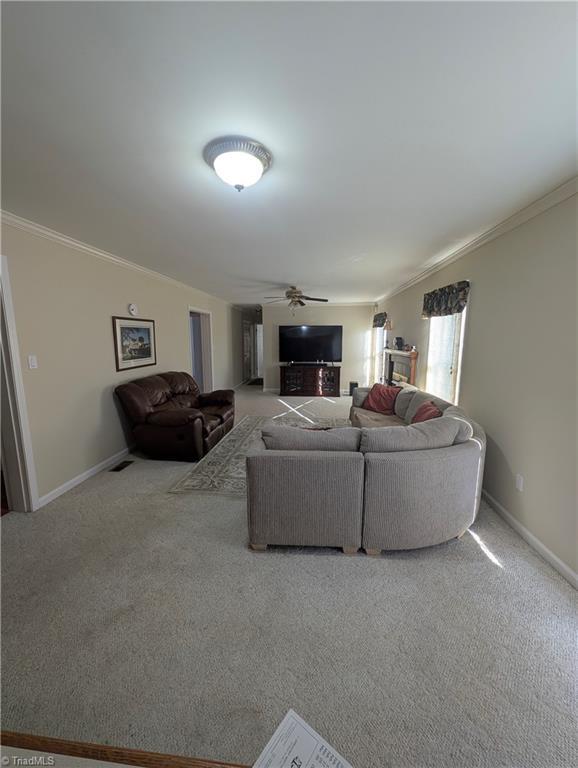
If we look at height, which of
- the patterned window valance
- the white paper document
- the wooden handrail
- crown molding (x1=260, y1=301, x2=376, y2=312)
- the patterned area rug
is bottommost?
the white paper document

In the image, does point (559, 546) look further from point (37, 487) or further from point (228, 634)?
point (37, 487)

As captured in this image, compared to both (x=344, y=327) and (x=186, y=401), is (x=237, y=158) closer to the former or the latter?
(x=186, y=401)

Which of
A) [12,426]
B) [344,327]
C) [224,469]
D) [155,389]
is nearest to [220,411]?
[155,389]

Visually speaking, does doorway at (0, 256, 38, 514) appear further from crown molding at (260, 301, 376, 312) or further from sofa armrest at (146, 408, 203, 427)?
crown molding at (260, 301, 376, 312)

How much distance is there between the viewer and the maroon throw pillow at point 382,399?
4332 millimetres

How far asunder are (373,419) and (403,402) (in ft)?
1.66

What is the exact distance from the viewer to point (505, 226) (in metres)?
2.44

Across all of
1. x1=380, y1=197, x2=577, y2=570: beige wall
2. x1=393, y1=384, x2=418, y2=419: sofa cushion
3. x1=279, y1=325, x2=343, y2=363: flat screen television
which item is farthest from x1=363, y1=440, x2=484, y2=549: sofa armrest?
x1=279, y1=325, x2=343, y2=363: flat screen television

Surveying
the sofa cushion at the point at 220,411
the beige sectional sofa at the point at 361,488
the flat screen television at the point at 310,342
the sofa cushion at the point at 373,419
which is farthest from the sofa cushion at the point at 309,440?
the flat screen television at the point at 310,342

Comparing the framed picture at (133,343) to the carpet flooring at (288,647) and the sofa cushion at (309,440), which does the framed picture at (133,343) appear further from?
the sofa cushion at (309,440)

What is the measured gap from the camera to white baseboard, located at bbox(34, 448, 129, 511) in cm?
268

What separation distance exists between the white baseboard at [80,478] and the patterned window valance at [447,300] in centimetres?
420

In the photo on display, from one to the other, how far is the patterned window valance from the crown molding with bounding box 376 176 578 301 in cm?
31

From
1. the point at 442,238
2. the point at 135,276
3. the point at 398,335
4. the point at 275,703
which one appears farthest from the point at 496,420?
the point at 135,276
